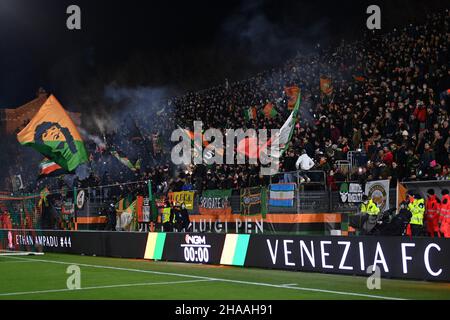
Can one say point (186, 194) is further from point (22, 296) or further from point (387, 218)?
point (22, 296)

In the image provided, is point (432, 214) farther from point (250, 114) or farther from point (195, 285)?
point (250, 114)

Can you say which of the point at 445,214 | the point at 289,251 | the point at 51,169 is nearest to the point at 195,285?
the point at 289,251

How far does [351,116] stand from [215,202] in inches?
250

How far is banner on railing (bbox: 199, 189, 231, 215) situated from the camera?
26.2 meters

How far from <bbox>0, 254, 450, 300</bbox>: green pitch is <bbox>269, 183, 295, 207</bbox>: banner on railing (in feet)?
18.4

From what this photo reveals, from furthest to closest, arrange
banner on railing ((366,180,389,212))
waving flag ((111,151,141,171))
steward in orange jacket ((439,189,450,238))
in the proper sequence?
waving flag ((111,151,141,171))
banner on railing ((366,180,389,212))
steward in orange jacket ((439,189,450,238))

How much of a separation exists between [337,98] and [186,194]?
778 cm

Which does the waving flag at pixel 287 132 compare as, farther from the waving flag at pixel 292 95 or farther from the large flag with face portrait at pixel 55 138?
the large flag with face portrait at pixel 55 138

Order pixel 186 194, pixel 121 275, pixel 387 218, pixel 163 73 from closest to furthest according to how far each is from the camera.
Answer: pixel 121 275 → pixel 387 218 → pixel 186 194 → pixel 163 73

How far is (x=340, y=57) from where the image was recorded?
103 ft

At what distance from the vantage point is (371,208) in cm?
2033

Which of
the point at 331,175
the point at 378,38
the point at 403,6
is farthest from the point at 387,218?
the point at 403,6

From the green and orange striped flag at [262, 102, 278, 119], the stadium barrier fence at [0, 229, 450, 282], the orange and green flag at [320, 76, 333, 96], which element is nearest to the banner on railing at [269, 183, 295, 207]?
the stadium barrier fence at [0, 229, 450, 282]

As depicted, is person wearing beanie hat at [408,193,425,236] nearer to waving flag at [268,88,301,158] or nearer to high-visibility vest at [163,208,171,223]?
waving flag at [268,88,301,158]
